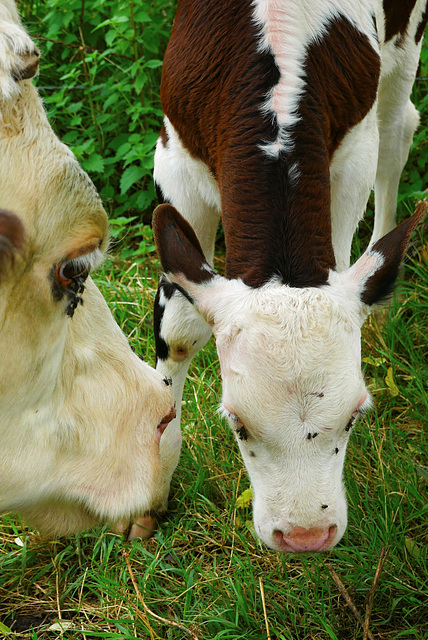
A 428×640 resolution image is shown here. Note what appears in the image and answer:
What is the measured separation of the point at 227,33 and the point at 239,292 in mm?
956

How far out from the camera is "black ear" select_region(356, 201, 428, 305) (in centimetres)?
254

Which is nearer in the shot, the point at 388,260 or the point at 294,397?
the point at 294,397

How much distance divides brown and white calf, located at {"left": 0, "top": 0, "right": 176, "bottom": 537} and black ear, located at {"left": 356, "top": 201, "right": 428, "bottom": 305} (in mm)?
726

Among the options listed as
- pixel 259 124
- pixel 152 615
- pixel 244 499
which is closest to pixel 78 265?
pixel 259 124

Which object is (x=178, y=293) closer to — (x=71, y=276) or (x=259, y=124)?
(x=259, y=124)

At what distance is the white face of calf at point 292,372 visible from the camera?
239 cm

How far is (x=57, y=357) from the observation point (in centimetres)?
208

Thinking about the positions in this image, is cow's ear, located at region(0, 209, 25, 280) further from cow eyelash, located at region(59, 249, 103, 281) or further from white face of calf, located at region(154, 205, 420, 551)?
white face of calf, located at region(154, 205, 420, 551)

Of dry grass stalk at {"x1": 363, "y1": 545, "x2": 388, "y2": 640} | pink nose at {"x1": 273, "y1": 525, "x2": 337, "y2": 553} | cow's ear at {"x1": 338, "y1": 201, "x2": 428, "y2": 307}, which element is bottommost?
dry grass stalk at {"x1": 363, "y1": 545, "x2": 388, "y2": 640}

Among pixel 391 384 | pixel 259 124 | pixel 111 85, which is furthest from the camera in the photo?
pixel 111 85

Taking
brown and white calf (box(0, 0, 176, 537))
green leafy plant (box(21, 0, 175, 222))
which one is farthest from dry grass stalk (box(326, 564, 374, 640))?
A: green leafy plant (box(21, 0, 175, 222))

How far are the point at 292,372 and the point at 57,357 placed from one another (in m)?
0.70

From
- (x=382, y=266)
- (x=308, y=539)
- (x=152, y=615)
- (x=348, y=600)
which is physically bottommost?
(x=152, y=615)

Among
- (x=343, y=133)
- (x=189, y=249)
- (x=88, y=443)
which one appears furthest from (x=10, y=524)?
(x=343, y=133)
